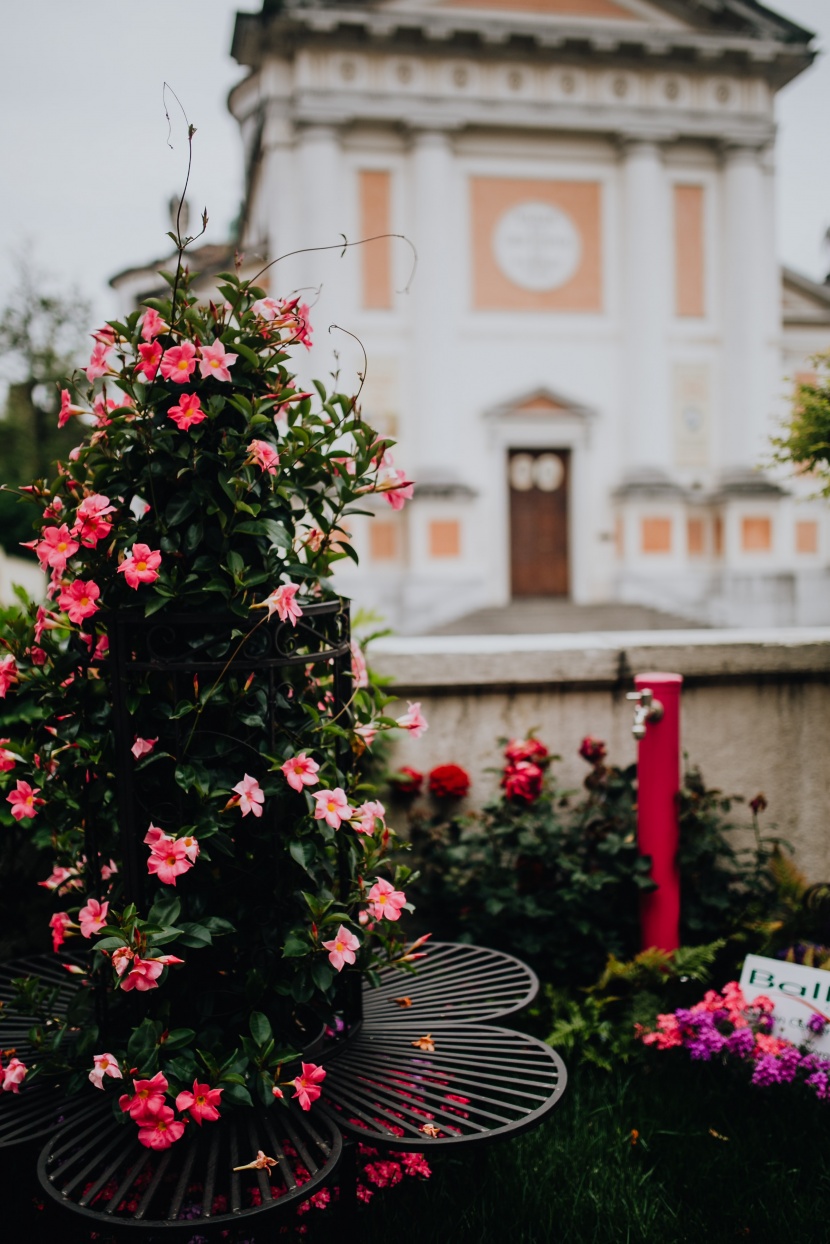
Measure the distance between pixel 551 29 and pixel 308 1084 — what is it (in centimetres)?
1972

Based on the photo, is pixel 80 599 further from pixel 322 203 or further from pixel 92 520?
pixel 322 203

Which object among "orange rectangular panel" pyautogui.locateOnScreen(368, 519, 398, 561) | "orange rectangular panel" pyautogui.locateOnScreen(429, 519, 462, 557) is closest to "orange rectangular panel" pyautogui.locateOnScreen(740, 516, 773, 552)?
"orange rectangular panel" pyautogui.locateOnScreen(429, 519, 462, 557)

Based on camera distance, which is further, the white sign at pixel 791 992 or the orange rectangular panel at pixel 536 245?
the orange rectangular panel at pixel 536 245

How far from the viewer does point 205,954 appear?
6.23ft

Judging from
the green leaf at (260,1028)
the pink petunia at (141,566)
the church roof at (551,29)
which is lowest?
the green leaf at (260,1028)

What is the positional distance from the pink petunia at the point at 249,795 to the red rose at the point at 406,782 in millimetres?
1450

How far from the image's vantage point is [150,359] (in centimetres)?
183

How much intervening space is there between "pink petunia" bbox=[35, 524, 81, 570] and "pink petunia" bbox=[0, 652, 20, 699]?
0.82 feet

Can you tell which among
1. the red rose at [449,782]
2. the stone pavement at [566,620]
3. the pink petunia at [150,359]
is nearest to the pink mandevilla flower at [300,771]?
the pink petunia at [150,359]

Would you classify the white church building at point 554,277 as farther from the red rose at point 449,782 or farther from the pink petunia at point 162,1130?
the pink petunia at point 162,1130

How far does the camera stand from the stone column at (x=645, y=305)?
58.6ft

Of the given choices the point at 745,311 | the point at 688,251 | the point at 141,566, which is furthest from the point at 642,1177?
the point at 688,251

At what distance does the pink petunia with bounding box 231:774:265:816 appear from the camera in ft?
5.80

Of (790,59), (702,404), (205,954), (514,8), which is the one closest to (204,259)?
(514,8)
